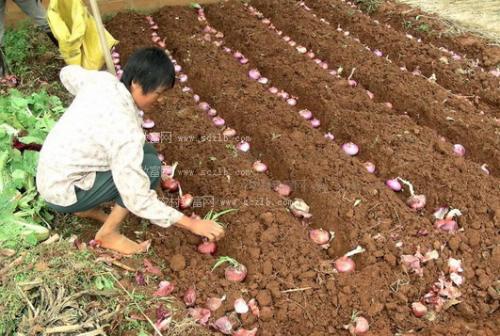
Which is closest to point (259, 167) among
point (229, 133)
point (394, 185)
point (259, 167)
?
point (259, 167)

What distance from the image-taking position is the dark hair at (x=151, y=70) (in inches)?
74.6

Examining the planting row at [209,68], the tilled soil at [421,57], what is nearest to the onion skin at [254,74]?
the planting row at [209,68]

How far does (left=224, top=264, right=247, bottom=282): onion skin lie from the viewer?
2255 millimetres

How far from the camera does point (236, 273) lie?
7.41ft

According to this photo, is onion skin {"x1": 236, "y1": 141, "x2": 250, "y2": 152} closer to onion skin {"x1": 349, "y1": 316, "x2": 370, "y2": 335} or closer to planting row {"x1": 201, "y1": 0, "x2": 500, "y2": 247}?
planting row {"x1": 201, "y1": 0, "x2": 500, "y2": 247}

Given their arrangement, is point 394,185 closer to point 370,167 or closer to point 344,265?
point 370,167

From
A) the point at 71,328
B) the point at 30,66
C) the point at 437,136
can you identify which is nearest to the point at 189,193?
the point at 71,328

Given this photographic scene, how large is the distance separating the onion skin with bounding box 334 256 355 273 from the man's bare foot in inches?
39.4

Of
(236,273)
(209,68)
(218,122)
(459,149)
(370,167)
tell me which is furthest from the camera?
(209,68)

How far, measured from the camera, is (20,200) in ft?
7.93

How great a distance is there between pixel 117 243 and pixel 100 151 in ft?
1.77

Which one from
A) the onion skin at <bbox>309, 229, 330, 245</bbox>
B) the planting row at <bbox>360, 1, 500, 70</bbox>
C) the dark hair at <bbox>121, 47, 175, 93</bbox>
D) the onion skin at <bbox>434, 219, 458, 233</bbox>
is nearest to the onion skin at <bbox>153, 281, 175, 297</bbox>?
the onion skin at <bbox>309, 229, 330, 245</bbox>

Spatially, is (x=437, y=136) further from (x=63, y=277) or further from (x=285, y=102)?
(x=63, y=277)

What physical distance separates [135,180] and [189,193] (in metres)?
0.99
